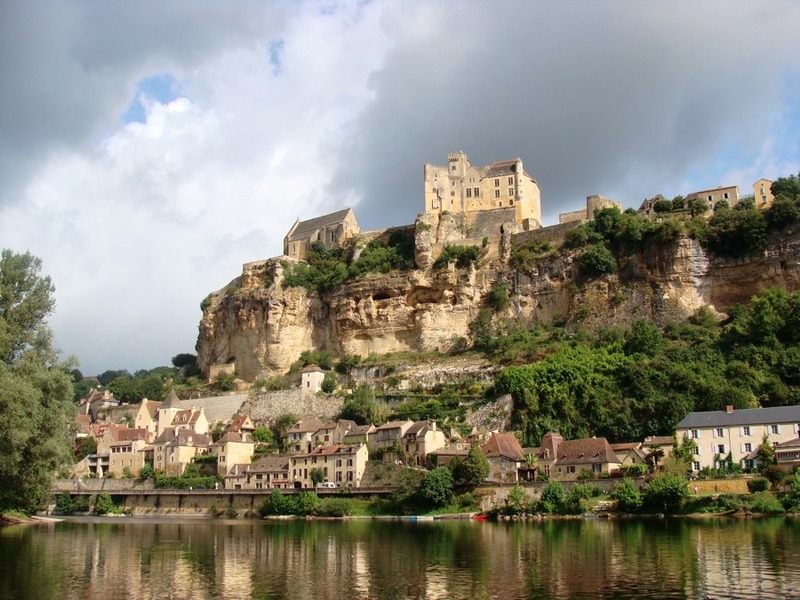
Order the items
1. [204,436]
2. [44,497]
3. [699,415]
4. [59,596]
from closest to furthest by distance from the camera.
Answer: [59,596] < [44,497] < [699,415] < [204,436]

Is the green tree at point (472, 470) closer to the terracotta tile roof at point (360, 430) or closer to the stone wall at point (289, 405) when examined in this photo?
the terracotta tile roof at point (360, 430)

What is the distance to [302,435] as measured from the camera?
67.6 meters

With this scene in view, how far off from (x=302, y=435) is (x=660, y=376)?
87.5 feet

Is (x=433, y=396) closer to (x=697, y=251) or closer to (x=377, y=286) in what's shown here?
(x=377, y=286)

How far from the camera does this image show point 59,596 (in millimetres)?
23641

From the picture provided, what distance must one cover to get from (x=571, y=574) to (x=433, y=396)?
4087 centimetres

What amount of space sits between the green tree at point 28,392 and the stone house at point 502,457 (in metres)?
24.3

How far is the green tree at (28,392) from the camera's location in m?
35.2

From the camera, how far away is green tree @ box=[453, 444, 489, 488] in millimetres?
51219

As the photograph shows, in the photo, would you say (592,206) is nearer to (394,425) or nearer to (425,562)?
(394,425)

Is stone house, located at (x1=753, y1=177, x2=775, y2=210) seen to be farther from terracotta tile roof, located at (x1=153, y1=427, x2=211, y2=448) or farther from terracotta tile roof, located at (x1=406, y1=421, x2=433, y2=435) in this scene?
terracotta tile roof, located at (x1=153, y1=427, x2=211, y2=448)

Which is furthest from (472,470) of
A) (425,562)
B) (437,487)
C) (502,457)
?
(425,562)

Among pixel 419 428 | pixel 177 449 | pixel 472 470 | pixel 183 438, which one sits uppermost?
pixel 419 428

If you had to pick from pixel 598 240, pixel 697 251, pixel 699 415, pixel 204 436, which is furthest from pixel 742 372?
pixel 204 436
